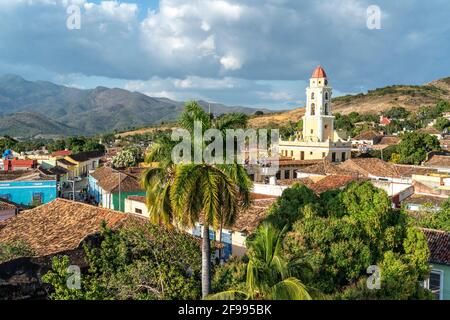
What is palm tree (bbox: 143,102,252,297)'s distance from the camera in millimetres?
11312

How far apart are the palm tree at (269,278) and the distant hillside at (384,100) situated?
120 m

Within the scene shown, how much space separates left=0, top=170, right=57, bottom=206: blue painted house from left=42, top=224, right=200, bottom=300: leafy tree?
2627cm

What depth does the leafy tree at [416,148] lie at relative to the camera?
5325cm

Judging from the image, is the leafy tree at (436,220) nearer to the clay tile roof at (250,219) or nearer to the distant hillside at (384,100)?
the clay tile roof at (250,219)

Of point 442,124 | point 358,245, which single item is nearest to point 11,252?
point 358,245

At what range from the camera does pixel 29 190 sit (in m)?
39.2

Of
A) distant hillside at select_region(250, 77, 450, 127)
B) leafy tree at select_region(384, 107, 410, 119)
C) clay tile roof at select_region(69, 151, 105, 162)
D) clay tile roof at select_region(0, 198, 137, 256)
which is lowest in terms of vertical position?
clay tile roof at select_region(0, 198, 137, 256)

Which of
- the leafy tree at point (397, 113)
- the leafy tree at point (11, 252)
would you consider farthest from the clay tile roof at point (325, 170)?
the leafy tree at point (397, 113)

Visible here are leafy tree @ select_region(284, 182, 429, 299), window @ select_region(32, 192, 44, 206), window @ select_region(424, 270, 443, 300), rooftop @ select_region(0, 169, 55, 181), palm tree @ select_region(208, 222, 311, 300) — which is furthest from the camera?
rooftop @ select_region(0, 169, 55, 181)

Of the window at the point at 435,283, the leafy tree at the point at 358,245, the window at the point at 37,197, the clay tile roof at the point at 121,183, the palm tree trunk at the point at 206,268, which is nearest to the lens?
the leafy tree at the point at 358,245

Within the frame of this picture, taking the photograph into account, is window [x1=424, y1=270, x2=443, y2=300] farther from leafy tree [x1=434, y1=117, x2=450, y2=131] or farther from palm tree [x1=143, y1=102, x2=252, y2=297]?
leafy tree [x1=434, y1=117, x2=450, y2=131]

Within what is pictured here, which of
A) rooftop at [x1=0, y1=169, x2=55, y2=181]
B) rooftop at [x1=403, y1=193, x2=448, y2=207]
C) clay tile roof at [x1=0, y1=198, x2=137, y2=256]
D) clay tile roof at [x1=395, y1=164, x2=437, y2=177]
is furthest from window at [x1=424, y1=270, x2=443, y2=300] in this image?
rooftop at [x1=0, y1=169, x2=55, y2=181]

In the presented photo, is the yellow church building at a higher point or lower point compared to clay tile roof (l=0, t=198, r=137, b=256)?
higher

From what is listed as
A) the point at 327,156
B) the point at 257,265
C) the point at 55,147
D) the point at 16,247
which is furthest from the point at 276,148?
the point at 55,147
